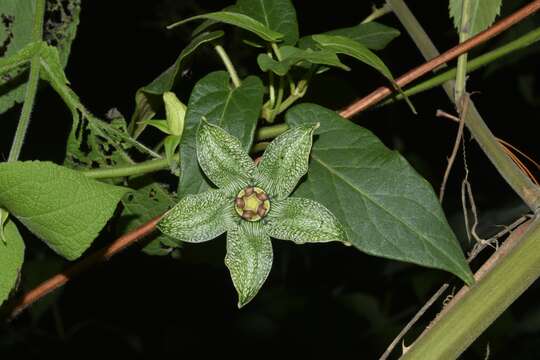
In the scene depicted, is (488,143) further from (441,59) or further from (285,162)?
(285,162)

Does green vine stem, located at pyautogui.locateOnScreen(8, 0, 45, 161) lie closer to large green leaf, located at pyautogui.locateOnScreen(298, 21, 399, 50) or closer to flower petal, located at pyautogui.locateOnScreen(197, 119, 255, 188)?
flower petal, located at pyautogui.locateOnScreen(197, 119, 255, 188)

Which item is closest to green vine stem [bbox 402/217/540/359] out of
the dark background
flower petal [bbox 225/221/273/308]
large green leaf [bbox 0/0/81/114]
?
flower petal [bbox 225/221/273/308]

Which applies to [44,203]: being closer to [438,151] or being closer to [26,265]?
[26,265]

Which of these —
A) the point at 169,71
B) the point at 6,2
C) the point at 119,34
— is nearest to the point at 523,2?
the point at 169,71

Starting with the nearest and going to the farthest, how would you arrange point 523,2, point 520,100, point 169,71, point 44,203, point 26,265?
point 44,203, point 169,71, point 523,2, point 26,265, point 520,100

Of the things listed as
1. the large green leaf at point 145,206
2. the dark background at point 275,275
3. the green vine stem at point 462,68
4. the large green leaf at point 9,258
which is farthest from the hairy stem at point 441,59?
the dark background at point 275,275

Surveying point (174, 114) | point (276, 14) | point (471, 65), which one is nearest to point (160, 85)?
point (174, 114)
